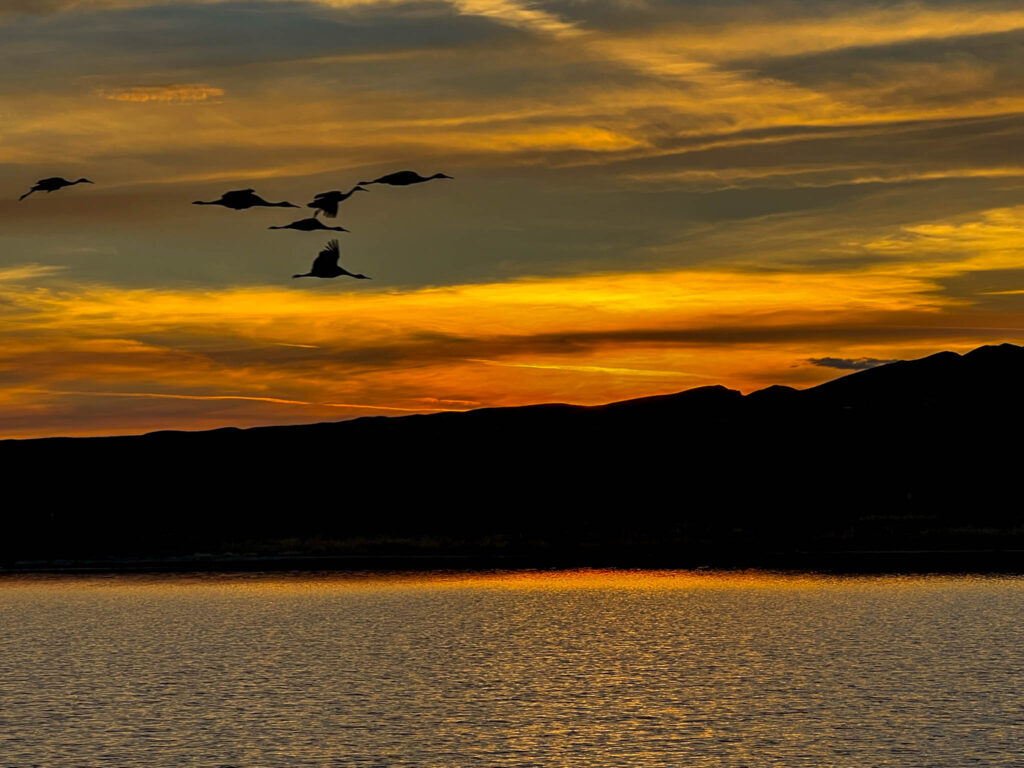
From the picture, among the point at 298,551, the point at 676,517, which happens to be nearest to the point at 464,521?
the point at 676,517

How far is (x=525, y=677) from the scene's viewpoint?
62.2 m

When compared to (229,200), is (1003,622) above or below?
below

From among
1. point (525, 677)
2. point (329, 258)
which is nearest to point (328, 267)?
point (329, 258)

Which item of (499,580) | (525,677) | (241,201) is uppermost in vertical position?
(241,201)

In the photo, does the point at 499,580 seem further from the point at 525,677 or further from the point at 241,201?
the point at 241,201

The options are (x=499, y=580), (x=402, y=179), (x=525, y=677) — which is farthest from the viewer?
(x=499, y=580)

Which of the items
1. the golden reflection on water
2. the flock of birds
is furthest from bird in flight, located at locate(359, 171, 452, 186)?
the golden reflection on water

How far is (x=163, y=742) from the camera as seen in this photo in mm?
45438

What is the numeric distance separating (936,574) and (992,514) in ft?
160

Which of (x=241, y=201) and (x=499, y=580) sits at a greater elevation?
(x=241, y=201)

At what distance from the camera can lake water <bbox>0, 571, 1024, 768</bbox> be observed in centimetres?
4428

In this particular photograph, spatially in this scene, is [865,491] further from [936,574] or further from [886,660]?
[886,660]

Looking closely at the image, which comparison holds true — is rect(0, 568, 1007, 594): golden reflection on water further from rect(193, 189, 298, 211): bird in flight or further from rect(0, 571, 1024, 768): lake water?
rect(193, 189, 298, 211): bird in flight

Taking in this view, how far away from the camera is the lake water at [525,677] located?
44.3 meters
